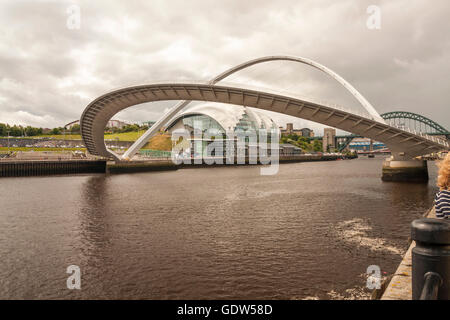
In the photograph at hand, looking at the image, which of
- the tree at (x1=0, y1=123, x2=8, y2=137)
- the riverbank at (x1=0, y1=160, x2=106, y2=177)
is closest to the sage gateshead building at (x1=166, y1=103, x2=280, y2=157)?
the riverbank at (x1=0, y1=160, x2=106, y2=177)

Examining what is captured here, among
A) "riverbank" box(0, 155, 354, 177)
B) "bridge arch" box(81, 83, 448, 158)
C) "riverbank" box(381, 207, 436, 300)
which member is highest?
"bridge arch" box(81, 83, 448, 158)

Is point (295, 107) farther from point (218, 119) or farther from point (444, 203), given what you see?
point (218, 119)

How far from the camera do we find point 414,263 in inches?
130

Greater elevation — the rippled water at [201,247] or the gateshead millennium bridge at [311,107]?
the gateshead millennium bridge at [311,107]

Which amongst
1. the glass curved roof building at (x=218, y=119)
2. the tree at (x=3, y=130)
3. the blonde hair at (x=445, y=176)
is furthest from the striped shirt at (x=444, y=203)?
the tree at (x=3, y=130)

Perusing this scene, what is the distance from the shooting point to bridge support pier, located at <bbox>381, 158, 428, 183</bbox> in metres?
41.3

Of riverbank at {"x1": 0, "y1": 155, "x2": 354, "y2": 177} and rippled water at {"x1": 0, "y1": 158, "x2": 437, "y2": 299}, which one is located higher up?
riverbank at {"x1": 0, "y1": 155, "x2": 354, "y2": 177}

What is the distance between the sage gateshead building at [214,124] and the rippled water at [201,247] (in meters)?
93.8

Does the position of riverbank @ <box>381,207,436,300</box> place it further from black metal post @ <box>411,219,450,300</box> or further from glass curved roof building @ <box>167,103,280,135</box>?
glass curved roof building @ <box>167,103,280,135</box>

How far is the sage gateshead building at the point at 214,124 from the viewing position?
121319mm

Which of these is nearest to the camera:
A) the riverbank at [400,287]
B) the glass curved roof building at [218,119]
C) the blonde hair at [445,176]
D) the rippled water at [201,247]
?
the blonde hair at [445,176]

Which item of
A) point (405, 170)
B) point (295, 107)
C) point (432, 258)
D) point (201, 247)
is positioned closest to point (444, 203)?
point (432, 258)

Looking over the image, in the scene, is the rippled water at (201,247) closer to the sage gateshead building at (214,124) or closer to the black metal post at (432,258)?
the black metal post at (432,258)
